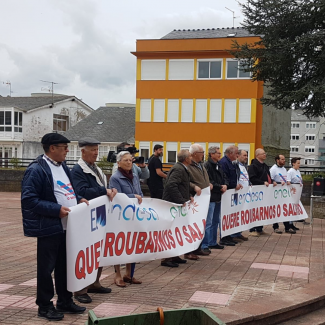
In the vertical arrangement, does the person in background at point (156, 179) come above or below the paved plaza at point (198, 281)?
above

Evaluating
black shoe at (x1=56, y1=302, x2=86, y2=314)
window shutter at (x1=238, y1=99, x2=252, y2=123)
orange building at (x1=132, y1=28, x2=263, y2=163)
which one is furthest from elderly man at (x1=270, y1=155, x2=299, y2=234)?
window shutter at (x1=238, y1=99, x2=252, y2=123)

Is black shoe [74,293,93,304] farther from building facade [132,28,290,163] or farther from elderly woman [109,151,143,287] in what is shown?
building facade [132,28,290,163]

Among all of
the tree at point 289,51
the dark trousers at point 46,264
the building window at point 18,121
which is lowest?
the dark trousers at point 46,264

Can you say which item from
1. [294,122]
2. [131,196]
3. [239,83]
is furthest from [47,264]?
[294,122]

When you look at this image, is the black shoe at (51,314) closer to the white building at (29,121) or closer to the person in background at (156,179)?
the person in background at (156,179)

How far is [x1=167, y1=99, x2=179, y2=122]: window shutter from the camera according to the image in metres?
41.3

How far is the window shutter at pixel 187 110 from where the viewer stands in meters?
41.1

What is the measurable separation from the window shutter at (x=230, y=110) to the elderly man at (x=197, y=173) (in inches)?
1208

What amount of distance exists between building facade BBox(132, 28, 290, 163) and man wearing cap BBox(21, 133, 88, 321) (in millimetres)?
34682

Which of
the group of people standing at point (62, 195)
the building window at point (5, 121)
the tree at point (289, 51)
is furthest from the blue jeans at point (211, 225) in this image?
the building window at point (5, 121)

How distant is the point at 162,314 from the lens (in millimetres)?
3912

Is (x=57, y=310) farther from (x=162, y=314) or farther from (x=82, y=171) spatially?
(x=162, y=314)

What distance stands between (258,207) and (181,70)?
29.4 meters

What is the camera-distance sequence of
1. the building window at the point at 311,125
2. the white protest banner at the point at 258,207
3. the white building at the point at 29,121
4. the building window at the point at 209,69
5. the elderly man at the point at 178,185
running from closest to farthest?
the elderly man at the point at 178,185
the white protest banner at the point at 258,207
the building window at the point at 209,69
the white building at the point at 29,121
the building window at the point at 311,125
